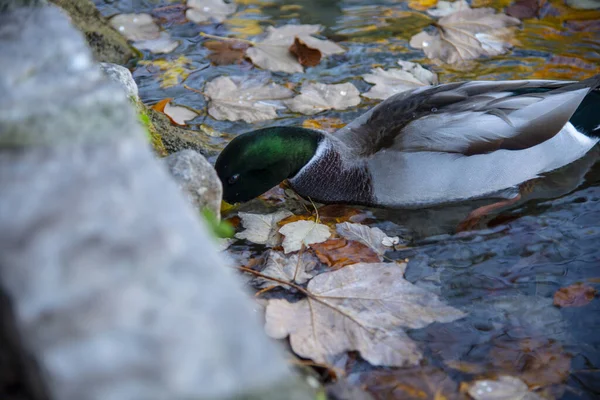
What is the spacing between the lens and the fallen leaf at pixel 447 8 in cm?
556

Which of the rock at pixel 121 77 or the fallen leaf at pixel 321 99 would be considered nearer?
the rock at pixel 121 77

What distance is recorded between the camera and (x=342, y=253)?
3283 mm

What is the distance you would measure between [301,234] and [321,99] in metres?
1.50

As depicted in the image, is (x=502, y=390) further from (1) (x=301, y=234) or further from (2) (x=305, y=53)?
(2) (x=305, y=53)

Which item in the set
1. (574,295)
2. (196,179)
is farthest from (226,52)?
(574,295)

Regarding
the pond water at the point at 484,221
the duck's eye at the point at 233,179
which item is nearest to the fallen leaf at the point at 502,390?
the pond water at the point at 484,221

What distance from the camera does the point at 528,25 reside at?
547 centimetres

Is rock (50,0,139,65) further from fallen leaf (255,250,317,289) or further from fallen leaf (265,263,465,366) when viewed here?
fallen leaf (265,263,465,366)

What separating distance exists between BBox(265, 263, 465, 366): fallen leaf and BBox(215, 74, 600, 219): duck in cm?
97

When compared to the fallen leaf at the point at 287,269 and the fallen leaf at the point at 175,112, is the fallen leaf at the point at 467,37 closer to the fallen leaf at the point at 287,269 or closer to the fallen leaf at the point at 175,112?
the fallen leaf at the point at 175,112

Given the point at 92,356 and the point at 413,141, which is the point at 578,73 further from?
the point at 92,356

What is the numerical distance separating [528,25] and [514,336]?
139 inches

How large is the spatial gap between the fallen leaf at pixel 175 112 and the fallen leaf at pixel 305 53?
1.04 metres

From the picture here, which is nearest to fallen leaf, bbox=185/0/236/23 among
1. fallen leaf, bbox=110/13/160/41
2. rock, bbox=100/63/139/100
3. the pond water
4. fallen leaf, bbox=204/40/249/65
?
the pond water
